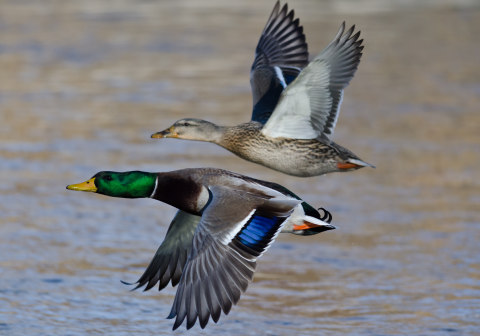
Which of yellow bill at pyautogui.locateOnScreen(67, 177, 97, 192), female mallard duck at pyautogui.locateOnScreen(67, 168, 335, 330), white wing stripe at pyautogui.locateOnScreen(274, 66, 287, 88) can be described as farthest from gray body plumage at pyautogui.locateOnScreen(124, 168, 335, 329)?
white wing stripe at pyautogui.locateOnScreen(274, 66, 287, 88)

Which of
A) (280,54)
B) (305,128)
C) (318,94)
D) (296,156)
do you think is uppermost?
(280,54)

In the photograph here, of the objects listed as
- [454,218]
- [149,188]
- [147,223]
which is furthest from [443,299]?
[147,223]

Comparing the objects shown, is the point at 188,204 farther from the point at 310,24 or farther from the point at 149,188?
the point at 310,24

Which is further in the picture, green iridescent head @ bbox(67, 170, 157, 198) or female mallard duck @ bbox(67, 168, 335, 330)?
green iridescent head @ bbox(67, 170, 157, 198)

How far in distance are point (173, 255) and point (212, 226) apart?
3.41 ft

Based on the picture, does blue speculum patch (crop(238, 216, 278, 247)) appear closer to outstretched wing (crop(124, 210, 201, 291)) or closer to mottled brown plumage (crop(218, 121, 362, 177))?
outstretched wing (crop(124, 210, 201, 291))

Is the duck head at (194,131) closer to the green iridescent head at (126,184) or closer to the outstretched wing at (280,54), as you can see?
the outstretched wing at (280,54)

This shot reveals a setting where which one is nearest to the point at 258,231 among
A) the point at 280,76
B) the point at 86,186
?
the point at 86,186

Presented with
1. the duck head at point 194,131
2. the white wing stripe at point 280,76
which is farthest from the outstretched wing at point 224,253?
the white wing stripe at point 280,76

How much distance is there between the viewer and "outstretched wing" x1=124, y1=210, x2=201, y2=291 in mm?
5883

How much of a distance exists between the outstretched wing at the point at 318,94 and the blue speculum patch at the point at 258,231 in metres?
1.36

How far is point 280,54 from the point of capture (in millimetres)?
7719

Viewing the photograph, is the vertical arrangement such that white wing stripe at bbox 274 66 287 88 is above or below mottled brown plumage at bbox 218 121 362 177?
above

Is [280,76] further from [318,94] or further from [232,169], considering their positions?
[232,169]
